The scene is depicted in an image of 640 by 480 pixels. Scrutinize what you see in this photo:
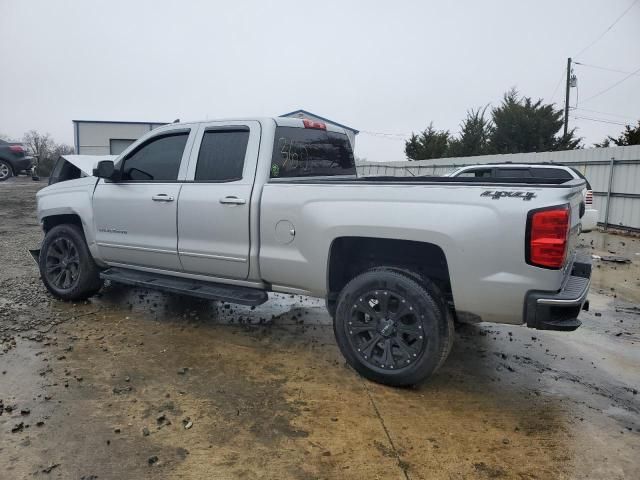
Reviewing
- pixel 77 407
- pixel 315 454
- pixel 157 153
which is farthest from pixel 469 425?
pixel 157 153

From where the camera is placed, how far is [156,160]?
503 cm

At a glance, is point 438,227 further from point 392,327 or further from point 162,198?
point 162,198

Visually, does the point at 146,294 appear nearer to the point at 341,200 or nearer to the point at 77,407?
the point at 77,407

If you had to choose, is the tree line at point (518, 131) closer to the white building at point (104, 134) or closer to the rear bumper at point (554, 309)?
the white building at point (104, 134)

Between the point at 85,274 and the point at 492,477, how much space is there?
452 centimetres

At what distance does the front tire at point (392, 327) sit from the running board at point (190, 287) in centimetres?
88

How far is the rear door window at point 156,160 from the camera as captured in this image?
488 cm

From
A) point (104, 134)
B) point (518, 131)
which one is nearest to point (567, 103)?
point (518, 131)

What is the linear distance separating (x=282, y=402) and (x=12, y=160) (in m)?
17.5

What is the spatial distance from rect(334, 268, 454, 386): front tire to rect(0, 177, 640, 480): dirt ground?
0.19 meters

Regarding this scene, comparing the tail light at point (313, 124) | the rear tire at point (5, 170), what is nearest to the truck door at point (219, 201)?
the tail light at point (313, 124)

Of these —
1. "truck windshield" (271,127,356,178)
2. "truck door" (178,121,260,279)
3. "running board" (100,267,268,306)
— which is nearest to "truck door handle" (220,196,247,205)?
"truck door" (178,121,260,279)

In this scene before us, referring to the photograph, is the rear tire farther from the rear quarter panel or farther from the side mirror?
the rear quarter panel

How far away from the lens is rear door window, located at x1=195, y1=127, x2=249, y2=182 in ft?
14.6
